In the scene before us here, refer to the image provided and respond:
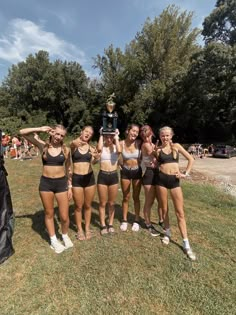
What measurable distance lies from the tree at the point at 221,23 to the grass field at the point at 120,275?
31.0 metres

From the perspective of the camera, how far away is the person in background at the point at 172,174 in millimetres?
3906

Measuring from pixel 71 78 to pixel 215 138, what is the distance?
68.3ft

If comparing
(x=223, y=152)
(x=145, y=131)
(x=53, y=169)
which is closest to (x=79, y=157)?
(x=53, y=169)

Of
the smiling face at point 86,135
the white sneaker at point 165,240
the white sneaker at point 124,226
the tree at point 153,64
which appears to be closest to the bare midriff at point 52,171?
the smiling face at point 86,135

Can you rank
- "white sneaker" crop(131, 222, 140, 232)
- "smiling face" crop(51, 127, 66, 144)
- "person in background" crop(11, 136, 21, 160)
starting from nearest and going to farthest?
1. "smiling face" crop(51, 127, 66, 144)
2. "white sneaker" crop(131, 222, 140, 232)
3. "person in background" crop(11, 136, 21, 160)

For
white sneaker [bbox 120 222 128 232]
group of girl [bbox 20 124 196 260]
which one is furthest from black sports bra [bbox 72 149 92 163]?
white sneaker [bbox 120 222 128 232]

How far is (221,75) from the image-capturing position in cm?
2450

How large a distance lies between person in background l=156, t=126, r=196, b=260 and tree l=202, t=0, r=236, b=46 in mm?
30514

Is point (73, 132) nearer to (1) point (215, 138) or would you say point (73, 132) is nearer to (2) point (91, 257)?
(1) point (215, 138)

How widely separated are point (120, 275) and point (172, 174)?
1.51 meters

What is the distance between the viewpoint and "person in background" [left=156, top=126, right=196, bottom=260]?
3906mm

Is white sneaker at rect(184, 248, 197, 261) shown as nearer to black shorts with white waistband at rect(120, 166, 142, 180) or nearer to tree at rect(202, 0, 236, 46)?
black shorts with white waistband at rect(120, 166, 142, 180)

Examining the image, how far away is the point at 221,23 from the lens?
31328 millimetres

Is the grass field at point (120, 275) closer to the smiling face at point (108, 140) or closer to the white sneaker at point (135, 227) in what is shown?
the white sneaker at point (135, 227)
